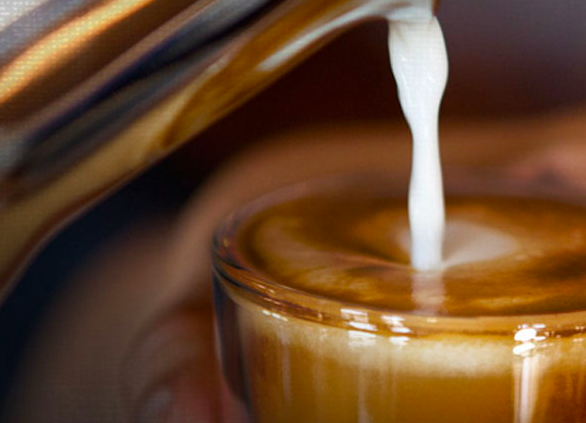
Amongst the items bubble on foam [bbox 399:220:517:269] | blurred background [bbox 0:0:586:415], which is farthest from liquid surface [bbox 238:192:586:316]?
blurred background [bbox 0:0:586:415]

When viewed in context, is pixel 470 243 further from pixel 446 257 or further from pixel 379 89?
pixel 379 89

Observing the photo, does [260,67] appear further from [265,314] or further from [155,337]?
[155,337]

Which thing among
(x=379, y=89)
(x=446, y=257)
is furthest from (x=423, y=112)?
(x=379, y=89)

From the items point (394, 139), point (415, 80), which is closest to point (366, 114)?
point (394, 139)

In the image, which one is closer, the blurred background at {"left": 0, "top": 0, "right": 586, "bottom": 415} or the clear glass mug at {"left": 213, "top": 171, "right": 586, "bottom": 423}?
the clear glass mug at {"left": 213, "top": 171, "right": 586, "bottom": 423}

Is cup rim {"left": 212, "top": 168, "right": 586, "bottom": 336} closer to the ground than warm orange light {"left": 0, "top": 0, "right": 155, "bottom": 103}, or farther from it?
closer to the ground

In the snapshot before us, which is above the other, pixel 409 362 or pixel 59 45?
pixel 59 45

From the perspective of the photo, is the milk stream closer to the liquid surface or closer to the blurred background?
the liquid surface
